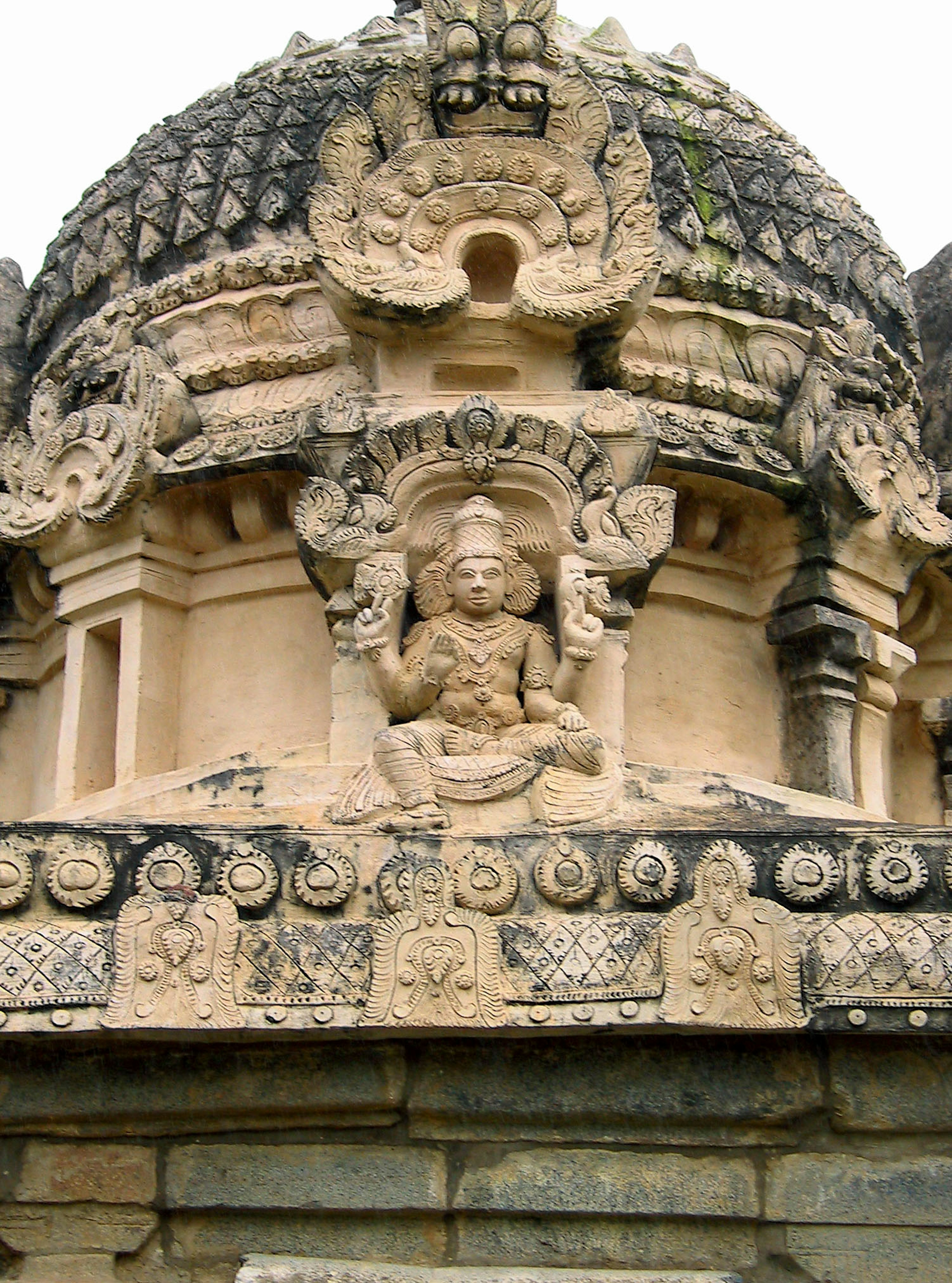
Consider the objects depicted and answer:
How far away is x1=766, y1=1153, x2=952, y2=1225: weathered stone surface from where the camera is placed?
6.08 metres

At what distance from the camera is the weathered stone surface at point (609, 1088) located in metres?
6.13

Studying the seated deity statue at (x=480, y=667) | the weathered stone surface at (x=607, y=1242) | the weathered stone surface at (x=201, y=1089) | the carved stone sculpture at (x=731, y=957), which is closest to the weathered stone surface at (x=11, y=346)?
the seated deity statue at (x=480, y=667)

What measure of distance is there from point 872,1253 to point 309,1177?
1.86 metres

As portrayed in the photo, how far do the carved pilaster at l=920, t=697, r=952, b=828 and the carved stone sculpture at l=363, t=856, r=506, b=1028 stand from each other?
371 centimetres

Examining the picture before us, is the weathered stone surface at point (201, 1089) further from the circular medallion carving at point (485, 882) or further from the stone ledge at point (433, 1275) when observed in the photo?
the circular medallion carving at point (485, 882)

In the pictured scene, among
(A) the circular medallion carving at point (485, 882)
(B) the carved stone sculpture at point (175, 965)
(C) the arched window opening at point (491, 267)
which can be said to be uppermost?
(C) the arched window opening at point (491, 267)

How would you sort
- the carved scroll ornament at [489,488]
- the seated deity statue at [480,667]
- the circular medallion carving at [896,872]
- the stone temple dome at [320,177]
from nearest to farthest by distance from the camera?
the circular medallion carving at [896,872] → the seated deity statue at [480,667] → the carved scroll ornament at [489,488] → the stone temple dome at [320,177]

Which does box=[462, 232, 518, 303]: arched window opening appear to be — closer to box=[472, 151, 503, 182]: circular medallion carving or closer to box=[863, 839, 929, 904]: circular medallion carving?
box=[472, 151, 503, 182]: circular medallion carving

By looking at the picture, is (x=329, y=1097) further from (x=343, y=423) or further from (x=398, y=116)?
(x=398, y=116)

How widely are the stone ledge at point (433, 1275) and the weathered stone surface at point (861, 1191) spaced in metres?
0.32

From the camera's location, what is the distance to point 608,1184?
611 centimetres

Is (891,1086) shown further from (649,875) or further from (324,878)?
(324,878)

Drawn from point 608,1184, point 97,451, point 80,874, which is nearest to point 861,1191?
point 608,1184

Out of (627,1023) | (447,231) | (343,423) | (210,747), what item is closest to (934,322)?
(447,231)
